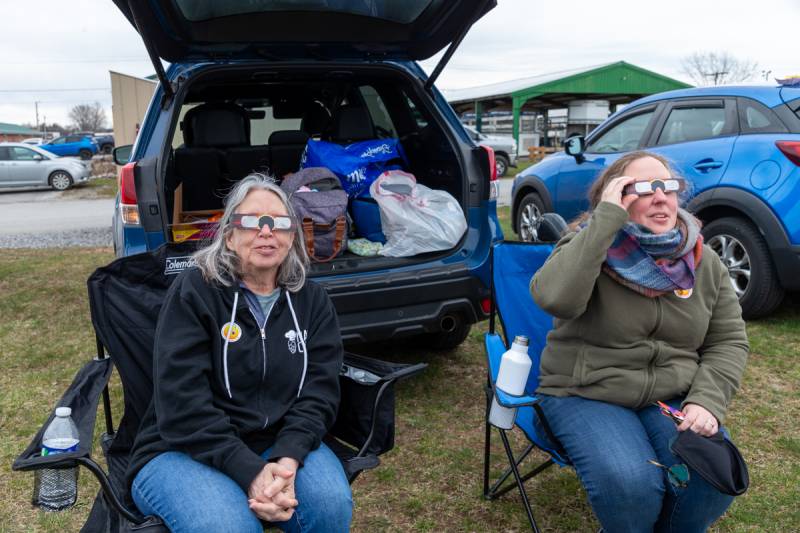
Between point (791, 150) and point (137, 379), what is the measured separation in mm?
3806

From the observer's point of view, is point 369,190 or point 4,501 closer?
point 4,501

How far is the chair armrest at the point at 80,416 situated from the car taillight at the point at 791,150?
3845mm

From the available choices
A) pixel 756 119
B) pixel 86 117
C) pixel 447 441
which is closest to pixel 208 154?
pixel 447 441

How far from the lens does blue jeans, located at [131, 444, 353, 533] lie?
5.46ft

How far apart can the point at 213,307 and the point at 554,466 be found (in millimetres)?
1639

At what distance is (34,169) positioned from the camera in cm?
1658

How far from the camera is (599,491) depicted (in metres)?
1.90

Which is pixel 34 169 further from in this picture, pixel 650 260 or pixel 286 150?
pixel 650 260

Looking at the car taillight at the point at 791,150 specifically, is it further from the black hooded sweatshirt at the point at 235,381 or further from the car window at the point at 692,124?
the black hooded sweatshirt at the point at 235,381

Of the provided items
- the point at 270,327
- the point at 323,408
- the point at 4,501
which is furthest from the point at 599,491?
the point at 4,501

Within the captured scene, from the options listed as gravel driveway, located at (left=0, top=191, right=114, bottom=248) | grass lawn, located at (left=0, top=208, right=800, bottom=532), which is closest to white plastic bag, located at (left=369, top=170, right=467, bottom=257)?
grass lawn, located at (left=0, top=208, right=800, bottom=532)

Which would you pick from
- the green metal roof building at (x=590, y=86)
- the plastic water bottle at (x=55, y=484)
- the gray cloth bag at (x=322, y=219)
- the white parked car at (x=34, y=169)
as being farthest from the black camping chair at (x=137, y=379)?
the green metal roof building at (x=590, y=86)

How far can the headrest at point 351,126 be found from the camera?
4.15 m

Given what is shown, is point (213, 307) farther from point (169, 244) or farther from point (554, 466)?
point (554, 466)
